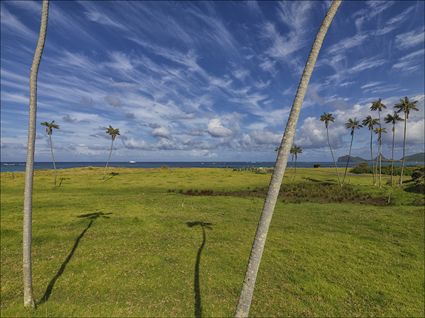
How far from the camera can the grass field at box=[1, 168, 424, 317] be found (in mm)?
15312

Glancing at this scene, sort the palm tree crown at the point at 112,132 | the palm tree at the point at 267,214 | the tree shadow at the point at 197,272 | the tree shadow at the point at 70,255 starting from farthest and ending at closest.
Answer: the palm tree crown at the point at 112,132, the tree shadow at the point at 70,255, the tree shadow at the point at 197,272, the palm tree at the point at 267,214

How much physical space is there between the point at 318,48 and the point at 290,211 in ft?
120

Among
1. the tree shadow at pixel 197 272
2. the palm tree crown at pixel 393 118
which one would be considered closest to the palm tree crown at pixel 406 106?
the palm tree crown at pixel 393 118

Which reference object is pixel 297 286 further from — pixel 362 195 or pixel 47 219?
pixel 362 195

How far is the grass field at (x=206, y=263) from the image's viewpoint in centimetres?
1531

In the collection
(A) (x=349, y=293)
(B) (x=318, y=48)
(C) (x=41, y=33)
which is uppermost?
(C) (x=41, y=33)

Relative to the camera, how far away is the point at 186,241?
2652 cm

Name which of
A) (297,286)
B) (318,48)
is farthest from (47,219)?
(318,48)

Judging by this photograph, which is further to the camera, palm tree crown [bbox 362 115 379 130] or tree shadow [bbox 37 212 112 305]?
palm tree crown [bbox 362 115 379 130]

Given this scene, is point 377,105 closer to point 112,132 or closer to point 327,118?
point 327,118

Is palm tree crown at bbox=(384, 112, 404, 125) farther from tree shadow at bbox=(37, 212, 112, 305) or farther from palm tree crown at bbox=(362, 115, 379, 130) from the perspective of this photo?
tree shadow at bbox=(37, 212, 112, 305)

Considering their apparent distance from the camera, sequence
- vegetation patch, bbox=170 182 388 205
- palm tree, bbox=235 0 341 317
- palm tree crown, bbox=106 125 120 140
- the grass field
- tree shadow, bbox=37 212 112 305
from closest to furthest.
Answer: palm tree, bbox=235 0 341 317 → the grass field → tree shadow, bbox=37 212 112 305 → vegetation patch, bbox=170 182 388 205 → palm tree crown, bbox=106 125 120 140

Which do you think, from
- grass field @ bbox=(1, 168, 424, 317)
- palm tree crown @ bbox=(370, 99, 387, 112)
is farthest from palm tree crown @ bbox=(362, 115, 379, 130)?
grass field @ bbox=(1, 168, 424, 317)

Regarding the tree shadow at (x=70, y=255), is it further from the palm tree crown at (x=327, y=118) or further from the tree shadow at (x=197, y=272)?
the palm tree crown at (x=327, y=118)
